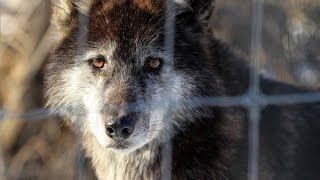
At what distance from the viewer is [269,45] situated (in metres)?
3.55

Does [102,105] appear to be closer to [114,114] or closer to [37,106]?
[114,114]

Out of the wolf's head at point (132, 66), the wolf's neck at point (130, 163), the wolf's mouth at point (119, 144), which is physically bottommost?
the wolf's neck at point (130, 163)

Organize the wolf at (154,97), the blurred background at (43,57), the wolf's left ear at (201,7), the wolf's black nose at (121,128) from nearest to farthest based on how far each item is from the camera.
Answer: the wolf's black nose at (121,128)
the wolf at (154,97)
the wolf's left ear at (201,7)
the blurred background at (43,57)

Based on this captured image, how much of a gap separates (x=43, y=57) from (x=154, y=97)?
198 centimetres

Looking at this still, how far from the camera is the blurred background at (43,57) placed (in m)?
3.39

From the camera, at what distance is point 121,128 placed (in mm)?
1977

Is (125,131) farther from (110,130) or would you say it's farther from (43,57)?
(43,57)

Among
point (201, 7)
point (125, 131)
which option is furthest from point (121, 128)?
point (201, 7)

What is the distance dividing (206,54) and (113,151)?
1.39ft

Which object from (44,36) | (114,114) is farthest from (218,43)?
(44,36)

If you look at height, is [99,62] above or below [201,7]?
below

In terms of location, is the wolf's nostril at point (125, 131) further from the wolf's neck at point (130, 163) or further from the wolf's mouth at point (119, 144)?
the wolf's neck at point (130, 163)

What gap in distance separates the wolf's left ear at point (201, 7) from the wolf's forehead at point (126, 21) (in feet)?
0.23

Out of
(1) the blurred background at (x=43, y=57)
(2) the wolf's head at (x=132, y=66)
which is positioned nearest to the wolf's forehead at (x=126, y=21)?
(2) the wolf's head at (x=132, y=66)
